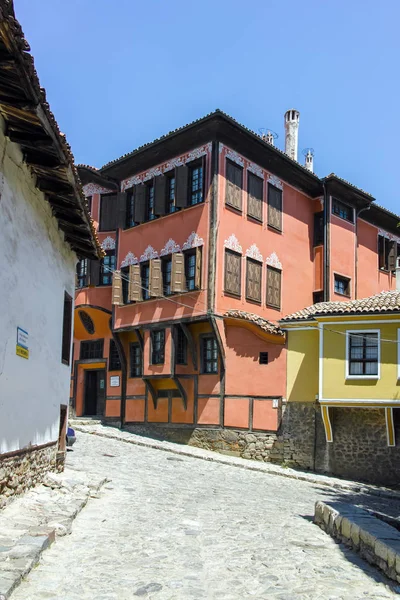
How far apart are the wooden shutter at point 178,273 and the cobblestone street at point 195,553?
942cm

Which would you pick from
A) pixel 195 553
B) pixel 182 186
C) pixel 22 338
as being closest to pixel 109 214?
pixel 182 186

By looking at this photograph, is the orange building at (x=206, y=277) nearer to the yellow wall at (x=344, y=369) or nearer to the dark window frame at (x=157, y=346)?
the dark window frame at (x=157, y=346)

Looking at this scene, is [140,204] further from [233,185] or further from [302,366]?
[302,366]

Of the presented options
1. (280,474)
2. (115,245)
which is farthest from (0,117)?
(115,245)

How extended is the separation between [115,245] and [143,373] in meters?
5.62

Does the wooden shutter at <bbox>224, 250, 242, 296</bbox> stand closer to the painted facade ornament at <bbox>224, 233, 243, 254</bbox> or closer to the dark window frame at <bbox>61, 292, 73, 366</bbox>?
the painted facade ornament at <bbox>224, 233, 243, 254</bbox>

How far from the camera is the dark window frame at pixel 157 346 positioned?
23.6 meters

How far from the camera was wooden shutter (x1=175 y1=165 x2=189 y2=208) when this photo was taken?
23344mm

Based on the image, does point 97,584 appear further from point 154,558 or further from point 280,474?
point 280,474

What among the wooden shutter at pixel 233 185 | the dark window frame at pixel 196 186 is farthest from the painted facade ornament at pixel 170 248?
the wooden shutter at pixel 233 185

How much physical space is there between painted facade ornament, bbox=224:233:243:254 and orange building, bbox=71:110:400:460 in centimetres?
5

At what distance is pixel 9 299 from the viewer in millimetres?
8656

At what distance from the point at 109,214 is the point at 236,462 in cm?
1180

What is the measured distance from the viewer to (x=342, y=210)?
27.5 m
